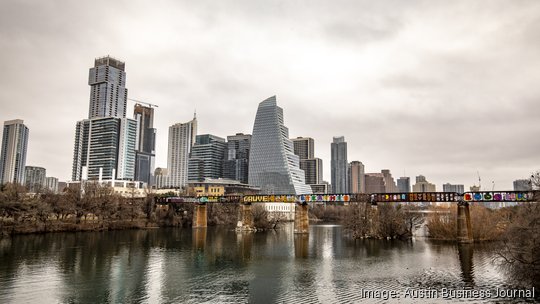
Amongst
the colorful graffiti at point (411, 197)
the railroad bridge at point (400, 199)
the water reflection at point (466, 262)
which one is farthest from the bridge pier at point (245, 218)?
the water reflection at point (466, 262)

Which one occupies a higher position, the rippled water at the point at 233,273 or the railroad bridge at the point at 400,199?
the railroad bridge at the point at 400,199

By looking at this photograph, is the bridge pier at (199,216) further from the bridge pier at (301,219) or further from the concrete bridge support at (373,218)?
the concrete bridge support at (373,218)

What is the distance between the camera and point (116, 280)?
36719 mm

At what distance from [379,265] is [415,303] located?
16.9 metres

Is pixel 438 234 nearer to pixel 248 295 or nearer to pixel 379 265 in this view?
pixel 379 265

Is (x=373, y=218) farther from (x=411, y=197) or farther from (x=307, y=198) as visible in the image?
(x=307, y=198)

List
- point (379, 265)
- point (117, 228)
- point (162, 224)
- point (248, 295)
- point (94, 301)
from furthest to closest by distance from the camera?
1. point (162, 224)
2. point (117, 228)
3. point (379, 265)
4. point (248, 295)
5. point (94, 301)

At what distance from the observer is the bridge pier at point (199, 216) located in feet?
397

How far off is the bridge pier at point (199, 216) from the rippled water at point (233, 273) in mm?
56846

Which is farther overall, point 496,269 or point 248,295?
point 496,269

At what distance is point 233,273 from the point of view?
41000mm

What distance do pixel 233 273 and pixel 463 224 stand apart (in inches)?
1907

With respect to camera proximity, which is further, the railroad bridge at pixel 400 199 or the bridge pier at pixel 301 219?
the bridge pier at pixel 301 219

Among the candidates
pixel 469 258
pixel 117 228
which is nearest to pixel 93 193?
pixel 117 228
